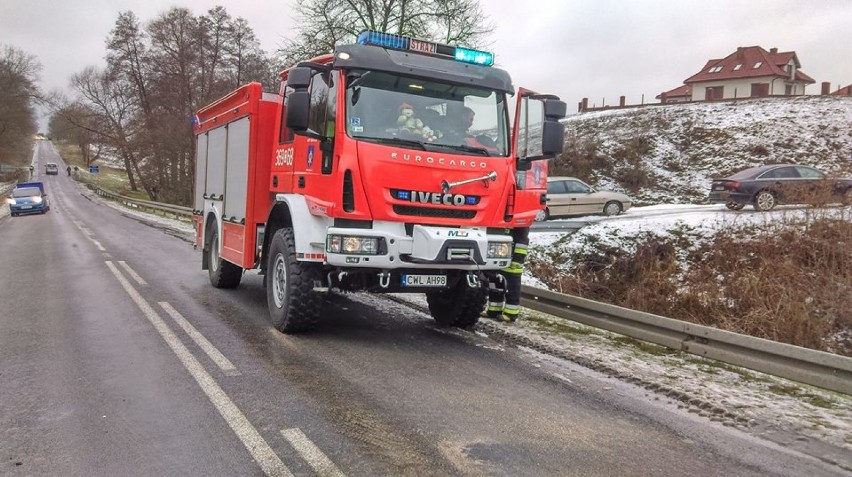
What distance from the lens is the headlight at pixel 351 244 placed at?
18.4ft

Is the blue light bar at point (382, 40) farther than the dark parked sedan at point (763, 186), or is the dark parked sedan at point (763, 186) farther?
the dark parked sedan at point (763, 186)

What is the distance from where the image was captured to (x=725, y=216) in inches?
568

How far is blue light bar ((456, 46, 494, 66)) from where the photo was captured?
20.7ft

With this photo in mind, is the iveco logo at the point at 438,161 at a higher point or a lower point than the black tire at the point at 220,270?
higher

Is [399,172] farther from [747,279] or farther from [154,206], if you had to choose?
[154,206]

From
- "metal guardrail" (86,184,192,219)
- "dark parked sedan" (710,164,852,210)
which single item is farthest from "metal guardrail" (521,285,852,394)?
"metal guardrail" (86,184,192,219)

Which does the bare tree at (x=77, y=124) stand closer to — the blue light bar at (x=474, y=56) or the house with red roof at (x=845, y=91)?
the blue light bar at (x=474, y=56)

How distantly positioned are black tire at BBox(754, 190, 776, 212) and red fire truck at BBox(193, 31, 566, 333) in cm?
1134

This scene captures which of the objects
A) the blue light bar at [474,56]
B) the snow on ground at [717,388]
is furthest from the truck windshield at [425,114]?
the snow on ground at [717,388]

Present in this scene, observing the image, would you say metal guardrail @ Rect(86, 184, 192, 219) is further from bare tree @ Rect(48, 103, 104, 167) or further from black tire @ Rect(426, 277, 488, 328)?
black tire @ Rect(426, 277, 488, 328)

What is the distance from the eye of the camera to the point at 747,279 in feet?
32.1

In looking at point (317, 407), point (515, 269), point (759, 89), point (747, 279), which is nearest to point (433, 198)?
point (515, 269)

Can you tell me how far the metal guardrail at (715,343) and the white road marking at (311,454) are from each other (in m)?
4.20

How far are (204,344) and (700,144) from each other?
35.7m
